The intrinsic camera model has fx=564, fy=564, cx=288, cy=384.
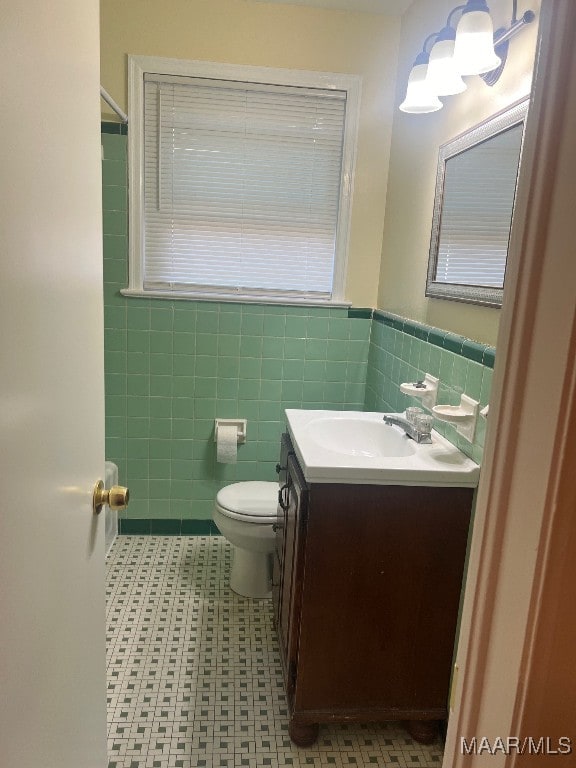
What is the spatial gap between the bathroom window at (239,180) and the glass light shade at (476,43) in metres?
1.23

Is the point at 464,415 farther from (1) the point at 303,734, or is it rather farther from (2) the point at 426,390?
(1) the point at 303,734

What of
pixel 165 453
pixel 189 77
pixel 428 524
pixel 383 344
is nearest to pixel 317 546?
pixel 428 524

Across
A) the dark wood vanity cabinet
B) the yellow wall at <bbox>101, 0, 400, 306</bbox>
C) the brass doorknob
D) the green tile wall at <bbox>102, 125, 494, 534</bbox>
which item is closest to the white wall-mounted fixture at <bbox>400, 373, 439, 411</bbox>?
the dark wood vanity cabinet

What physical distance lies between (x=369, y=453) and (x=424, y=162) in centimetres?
120

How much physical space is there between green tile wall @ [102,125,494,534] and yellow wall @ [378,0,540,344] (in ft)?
1.03

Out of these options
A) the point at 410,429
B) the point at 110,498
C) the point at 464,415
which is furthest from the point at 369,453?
the point at 110,498

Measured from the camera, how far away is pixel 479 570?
599 mm

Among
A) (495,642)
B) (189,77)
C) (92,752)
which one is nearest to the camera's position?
(495,642)

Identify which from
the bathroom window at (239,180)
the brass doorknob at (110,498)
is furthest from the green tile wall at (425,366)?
the brass doorknob at (110,498)

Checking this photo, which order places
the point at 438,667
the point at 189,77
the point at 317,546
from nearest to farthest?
the point at 317,546 < the point at 438,667 < the point at 189,77

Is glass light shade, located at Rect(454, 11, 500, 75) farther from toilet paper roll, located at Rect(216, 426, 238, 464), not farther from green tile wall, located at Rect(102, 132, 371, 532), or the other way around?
toilet paper roll, located at Rect(216, 426, 238, 464)

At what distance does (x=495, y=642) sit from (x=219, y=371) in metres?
2.44

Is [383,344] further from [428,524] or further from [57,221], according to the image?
[57,221]

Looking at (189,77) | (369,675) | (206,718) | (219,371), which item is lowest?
(206,718)
